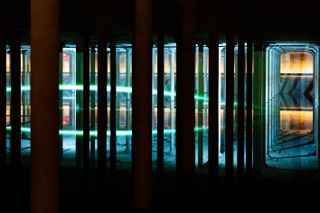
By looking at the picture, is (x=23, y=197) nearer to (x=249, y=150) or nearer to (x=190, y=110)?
(x=190, y=110)

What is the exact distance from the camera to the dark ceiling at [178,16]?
11.0 meters

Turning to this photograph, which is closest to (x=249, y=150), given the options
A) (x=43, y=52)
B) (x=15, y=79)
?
(x=15, y=79)

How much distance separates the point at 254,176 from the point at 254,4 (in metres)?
4.03

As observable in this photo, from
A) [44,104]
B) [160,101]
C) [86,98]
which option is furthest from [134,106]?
[160,101]

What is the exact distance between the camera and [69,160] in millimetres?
11508

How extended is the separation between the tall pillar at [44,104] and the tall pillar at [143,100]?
1935 millimetres

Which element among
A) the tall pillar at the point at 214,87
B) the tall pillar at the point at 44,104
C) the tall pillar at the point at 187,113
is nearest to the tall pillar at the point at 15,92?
→ the tall pillar at the point at 214,87

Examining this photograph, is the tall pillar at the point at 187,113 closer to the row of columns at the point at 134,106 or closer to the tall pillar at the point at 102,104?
the row of columns at the point at 134,106

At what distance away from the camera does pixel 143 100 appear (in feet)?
20.4

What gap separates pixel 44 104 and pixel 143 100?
6.92 feet

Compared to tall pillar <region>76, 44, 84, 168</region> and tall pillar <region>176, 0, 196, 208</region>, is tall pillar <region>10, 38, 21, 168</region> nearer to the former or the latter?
tall pillar <region>76, 44, 84, 168</region>

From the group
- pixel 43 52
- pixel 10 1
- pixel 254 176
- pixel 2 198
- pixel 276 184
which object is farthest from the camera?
pixel 10 1

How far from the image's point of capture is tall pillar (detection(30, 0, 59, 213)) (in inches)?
164

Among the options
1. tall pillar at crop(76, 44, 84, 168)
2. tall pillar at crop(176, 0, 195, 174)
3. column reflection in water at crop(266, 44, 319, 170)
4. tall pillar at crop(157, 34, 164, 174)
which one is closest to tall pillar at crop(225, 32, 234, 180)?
column reflection in water at crop(266, 44, 319, 170)
